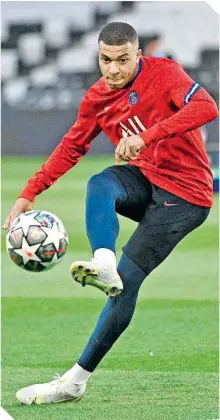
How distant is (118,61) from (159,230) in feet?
3.41

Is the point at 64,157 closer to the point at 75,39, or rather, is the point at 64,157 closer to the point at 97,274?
the point at 97,274

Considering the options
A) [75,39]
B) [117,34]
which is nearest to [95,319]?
[117,34]

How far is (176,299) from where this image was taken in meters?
11.0

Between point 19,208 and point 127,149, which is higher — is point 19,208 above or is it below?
below

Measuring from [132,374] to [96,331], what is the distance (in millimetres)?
1022

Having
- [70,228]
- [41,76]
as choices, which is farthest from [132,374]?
[41,76]

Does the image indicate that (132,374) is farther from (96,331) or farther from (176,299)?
(176,299)

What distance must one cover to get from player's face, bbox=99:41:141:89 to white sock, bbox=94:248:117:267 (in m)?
1.08

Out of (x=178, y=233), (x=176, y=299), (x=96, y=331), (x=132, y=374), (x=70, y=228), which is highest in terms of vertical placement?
(x=178, y=233)

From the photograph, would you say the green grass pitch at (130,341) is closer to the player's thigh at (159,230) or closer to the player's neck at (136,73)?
the player's thigh at (159,230)

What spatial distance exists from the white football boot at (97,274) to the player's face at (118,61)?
1.17 meters

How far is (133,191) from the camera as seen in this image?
258 inches

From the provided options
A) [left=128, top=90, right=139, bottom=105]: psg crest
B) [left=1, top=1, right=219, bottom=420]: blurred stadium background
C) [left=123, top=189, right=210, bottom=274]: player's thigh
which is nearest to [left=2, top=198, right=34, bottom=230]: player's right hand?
[left=123, top=189, right=210, bottom=274]: player's thigh

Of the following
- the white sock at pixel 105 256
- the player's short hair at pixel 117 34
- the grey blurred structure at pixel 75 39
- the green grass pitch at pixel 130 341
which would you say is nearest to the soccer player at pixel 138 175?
the player's short hair at pixel 117 34
